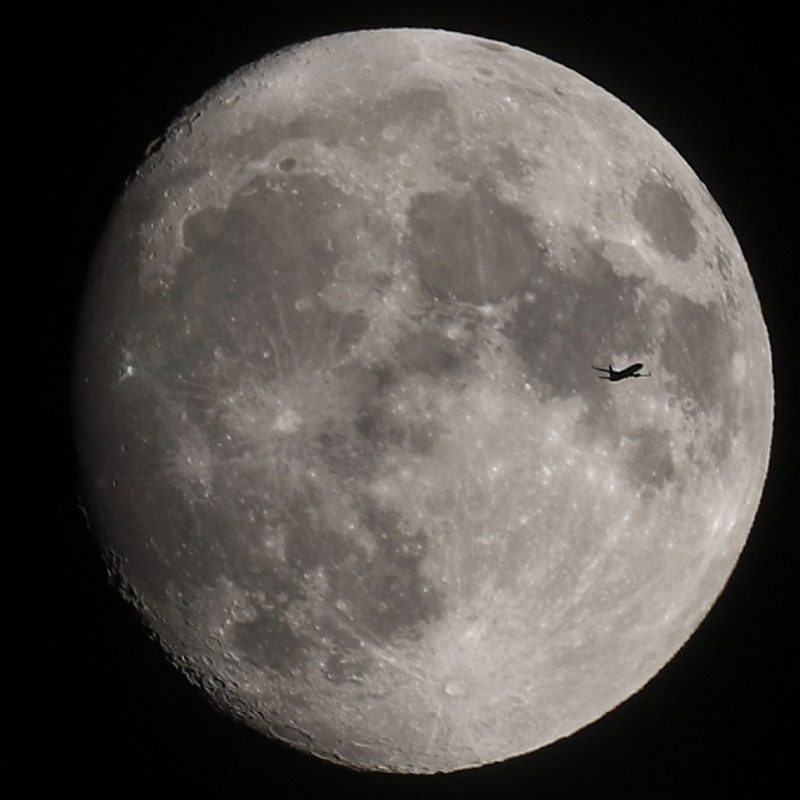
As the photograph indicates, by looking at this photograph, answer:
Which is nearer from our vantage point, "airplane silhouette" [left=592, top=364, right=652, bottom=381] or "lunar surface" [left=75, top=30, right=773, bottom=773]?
"lunar surface" [left=75, top=30, right=773, bottom=773]

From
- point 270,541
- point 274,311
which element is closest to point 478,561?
point 270,541

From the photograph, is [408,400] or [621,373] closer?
[408,400]

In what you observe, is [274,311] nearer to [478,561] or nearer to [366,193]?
[366,193]

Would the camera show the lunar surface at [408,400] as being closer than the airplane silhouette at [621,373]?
Yes
